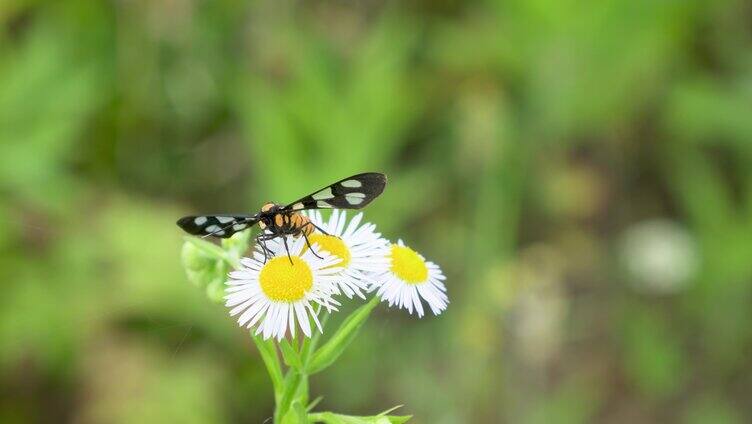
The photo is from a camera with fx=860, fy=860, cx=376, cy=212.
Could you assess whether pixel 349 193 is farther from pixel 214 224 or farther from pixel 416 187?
pixel 416 187

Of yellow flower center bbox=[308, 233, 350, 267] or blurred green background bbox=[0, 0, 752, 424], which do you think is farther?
blurred green background bbox=[0, 0, 752, 424]

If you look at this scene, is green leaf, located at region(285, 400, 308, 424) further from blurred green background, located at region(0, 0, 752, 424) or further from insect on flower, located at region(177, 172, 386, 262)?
blurred green background, located at region(0, 0, 752, 424)

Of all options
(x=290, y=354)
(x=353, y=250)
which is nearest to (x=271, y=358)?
(x=290, y=354)

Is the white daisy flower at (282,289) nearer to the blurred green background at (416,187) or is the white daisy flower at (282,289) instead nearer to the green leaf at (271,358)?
the green leaf at (271,358)

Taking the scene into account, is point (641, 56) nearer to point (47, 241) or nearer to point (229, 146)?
point (229, 146)

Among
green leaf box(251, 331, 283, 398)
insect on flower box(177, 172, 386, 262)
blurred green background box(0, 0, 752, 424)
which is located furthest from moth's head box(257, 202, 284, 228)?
blurred green background box(0, 0, 752, 424)

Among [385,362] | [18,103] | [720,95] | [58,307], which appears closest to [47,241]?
→ [58,307]

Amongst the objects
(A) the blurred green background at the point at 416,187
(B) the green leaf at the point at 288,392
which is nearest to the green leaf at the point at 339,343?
(B) the green leaf at the point at 288,392
